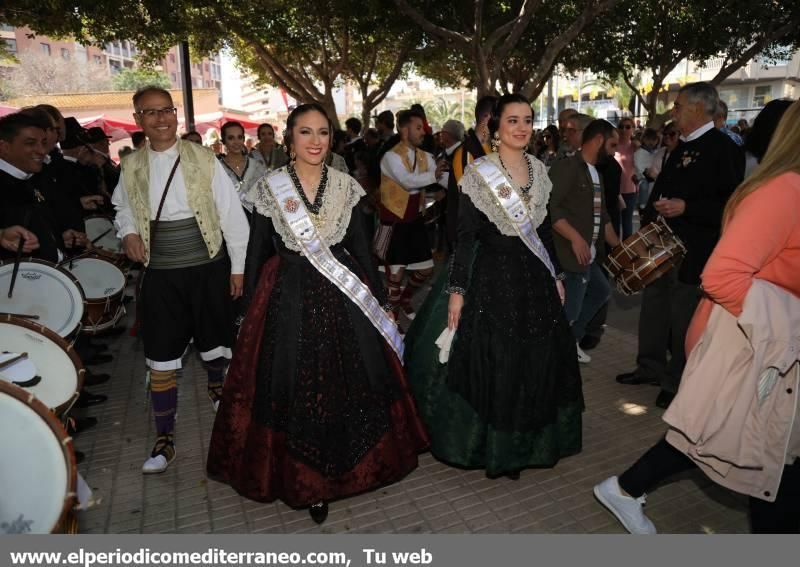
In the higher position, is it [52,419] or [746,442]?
[52,419]

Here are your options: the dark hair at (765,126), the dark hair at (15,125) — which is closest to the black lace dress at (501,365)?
the dark hair at (765,126)

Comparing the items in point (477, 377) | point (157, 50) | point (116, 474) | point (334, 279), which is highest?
point (157, 50)

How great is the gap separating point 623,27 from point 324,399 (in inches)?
809

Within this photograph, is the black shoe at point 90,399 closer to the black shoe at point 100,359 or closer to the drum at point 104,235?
the black shoe at point 100,359

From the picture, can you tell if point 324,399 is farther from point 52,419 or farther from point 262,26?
point 262,26

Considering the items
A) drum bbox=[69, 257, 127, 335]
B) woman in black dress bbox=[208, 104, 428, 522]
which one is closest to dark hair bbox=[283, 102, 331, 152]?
woman in black dress bbox=[208, 104, 428, 522]

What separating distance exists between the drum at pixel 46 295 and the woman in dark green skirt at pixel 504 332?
6.95 ft

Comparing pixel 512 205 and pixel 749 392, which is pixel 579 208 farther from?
pixel 749 392

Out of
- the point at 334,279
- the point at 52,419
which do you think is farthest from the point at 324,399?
the point at 52,419

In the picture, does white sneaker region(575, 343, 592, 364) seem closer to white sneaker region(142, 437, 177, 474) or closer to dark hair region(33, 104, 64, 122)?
white sneaker region(142, 437, 177, 474)

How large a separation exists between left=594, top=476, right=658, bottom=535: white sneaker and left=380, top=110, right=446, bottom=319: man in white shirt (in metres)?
3.57

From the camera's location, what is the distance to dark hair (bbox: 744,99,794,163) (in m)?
3.21

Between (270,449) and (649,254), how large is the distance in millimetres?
2679

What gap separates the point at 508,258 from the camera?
133 inches
